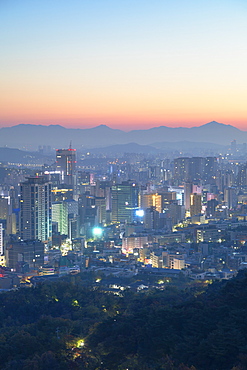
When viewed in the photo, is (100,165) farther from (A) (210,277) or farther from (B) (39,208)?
(A) (210,277)

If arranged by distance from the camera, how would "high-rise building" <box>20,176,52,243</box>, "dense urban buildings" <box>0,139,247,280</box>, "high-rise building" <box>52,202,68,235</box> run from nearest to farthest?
"dense urban buildings" <box>0,139,247,280</box>, "high-rise building" <box>20,176,52,243</box>, "high-rise building" <box>52,202,68,235</box>

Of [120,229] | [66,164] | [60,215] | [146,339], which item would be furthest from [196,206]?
[146,339]

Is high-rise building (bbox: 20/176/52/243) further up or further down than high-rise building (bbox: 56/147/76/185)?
further down

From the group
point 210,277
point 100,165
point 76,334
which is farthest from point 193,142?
point 76,334

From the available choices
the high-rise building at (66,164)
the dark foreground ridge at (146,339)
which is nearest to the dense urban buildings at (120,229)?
the high-rise building at (66,164)

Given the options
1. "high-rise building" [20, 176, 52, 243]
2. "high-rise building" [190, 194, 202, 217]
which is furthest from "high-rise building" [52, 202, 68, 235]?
"high-rise building" [190, 194, 202, 217]

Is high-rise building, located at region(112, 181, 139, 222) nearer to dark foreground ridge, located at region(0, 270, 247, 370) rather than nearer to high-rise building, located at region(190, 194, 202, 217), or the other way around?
high-rise building, located at region(190, 194, 202, 217)

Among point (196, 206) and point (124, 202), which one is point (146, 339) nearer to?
point (124, 202)
